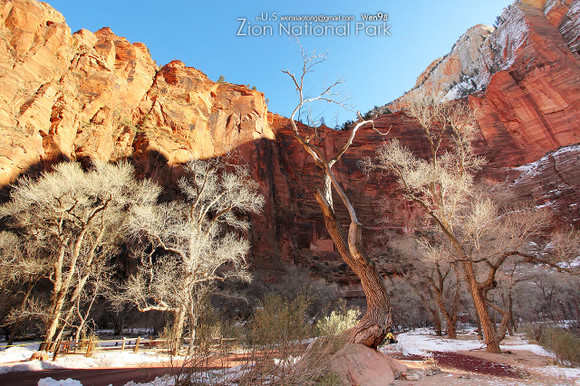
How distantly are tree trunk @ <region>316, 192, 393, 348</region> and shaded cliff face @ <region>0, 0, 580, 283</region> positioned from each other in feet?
76.1

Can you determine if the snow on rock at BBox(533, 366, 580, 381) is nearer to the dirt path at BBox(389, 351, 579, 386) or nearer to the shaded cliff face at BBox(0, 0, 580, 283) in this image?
the dirt path at BBox(389, 351, 579, 386)

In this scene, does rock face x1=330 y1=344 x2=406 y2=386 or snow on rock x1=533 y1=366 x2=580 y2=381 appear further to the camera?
snow on rock x1=533 y1=366 x2=580 y2=381

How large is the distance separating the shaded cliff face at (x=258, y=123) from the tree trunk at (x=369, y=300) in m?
23.2

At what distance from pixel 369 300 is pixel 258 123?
36850mm

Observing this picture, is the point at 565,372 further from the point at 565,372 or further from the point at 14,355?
the point at 14,355

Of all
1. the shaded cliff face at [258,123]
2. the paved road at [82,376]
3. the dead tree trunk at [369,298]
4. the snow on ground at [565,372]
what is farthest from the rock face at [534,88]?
the paved road at [82,376]

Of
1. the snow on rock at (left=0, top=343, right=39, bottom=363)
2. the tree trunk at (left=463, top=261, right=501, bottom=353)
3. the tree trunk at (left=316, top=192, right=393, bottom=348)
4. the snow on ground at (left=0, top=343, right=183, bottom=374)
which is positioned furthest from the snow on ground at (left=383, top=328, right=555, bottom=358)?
the snow on rock at (left=0, top=343, right=39, bottom=363)

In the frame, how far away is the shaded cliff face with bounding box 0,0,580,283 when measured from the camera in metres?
23.3

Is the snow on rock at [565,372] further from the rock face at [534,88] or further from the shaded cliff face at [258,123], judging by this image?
the rock face at [534,88]

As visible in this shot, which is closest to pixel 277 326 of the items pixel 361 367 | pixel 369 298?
pixel 361 367

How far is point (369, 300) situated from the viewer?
5.61 metres

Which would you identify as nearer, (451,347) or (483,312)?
(483,312)

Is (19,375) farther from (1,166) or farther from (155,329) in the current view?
(1,166)

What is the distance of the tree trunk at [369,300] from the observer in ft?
17.3
